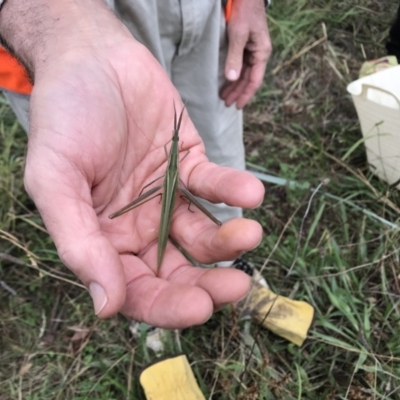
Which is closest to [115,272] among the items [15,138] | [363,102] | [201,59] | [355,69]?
[201,59]

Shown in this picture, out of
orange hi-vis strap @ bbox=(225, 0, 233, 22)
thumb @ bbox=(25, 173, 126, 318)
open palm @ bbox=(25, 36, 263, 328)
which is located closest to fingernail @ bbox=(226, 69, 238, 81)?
orange hi-vis strap @ bbox=(225, 0, 233, 22)

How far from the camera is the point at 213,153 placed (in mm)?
2416

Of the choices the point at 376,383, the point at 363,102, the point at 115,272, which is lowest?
the point at 376,383

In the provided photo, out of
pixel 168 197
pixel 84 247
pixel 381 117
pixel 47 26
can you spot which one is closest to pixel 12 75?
pixel 47 26

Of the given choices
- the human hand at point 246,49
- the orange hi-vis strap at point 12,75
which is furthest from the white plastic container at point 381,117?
the orange hi-vis strap at point 12,75

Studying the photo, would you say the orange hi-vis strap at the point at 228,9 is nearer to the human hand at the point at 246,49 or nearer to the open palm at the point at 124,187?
the human hand at the point at 246,49

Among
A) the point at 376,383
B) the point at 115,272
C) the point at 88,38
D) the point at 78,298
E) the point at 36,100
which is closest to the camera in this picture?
the point at 115,272

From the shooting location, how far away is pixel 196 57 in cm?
203

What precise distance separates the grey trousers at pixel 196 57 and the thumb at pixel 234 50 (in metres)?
0.06

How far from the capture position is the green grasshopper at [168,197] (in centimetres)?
142

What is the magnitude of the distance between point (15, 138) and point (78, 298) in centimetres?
131

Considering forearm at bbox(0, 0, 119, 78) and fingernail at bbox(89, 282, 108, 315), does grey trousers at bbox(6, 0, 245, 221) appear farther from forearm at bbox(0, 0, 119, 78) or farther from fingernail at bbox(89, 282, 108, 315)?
fingernail at bbox(89, 282, 108, 315)

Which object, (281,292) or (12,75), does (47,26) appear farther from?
(281,292)

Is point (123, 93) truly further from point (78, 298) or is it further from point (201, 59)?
point (78, 298)
